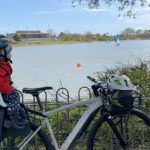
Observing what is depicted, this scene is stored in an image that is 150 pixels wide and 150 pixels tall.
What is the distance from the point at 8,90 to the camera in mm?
3982

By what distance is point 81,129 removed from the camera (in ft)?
13.9

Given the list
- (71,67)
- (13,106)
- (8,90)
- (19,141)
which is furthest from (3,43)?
(71,67)

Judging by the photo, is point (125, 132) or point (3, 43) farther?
point (125, 132)

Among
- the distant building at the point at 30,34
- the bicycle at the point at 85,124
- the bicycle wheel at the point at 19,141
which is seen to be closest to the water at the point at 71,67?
the distant building at the point at 30,34

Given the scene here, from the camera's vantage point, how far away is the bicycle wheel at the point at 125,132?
428cm

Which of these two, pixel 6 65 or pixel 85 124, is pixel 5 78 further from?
pixel 85 124

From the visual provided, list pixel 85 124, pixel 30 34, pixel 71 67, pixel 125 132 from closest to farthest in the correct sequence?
1. pixel 85 124
2. pixel 125 132
3. pixel 71 67
4. pixel 30 34

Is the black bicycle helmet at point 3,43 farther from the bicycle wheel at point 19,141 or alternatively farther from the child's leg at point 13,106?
the bicycle wheel at point 19,141

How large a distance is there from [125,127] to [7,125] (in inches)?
51.7

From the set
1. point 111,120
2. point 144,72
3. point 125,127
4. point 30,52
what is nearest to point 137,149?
point 125,127

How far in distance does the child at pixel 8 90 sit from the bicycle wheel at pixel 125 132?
2.52ft

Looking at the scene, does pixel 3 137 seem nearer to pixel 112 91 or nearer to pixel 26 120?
pixel 26 120

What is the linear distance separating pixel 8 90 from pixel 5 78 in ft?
0.40

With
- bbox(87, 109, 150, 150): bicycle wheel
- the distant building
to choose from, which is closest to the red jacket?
bbox(87, 109, 150, 150): bicycle wheel
